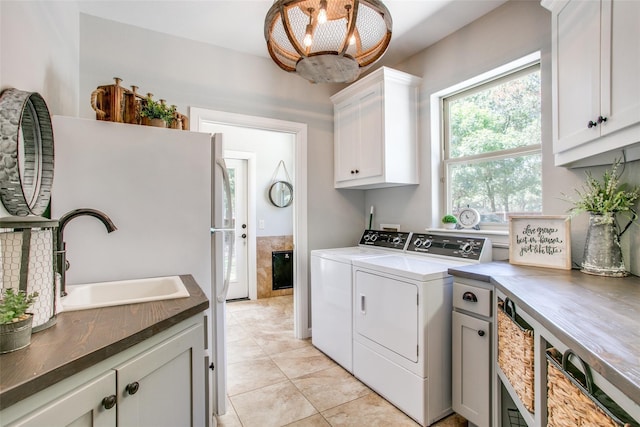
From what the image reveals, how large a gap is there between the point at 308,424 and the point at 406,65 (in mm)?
3047

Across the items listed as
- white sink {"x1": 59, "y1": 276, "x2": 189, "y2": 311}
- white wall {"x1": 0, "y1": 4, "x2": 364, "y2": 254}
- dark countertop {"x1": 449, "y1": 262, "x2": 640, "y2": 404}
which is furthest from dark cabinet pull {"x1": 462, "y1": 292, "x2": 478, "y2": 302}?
white wall {"x1": 0, "y1": 4, "x2": 364, "y2": 254}

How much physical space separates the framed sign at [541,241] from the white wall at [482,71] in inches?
5.7

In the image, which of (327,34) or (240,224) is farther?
(240,224)

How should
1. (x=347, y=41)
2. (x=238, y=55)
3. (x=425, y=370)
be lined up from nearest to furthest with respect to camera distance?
(x=347, y=41) → (x=425, y=370) → (x=238, y=55)

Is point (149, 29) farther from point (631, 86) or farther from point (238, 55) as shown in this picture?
point (631, 86)

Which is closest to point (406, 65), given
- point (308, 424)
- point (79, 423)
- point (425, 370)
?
point (425, 370)

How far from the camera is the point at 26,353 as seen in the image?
0.74 meters

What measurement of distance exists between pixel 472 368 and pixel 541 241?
0.84 m

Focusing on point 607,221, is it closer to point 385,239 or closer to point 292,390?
point 385,239

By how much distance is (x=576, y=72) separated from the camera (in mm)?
1447

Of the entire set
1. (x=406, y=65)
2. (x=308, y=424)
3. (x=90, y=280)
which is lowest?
(x=308, y=424)

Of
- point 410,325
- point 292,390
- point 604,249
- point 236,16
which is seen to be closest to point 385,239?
point 410,325

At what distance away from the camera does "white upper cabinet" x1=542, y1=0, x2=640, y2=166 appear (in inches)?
44.1

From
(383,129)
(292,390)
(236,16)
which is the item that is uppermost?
(236,16)
